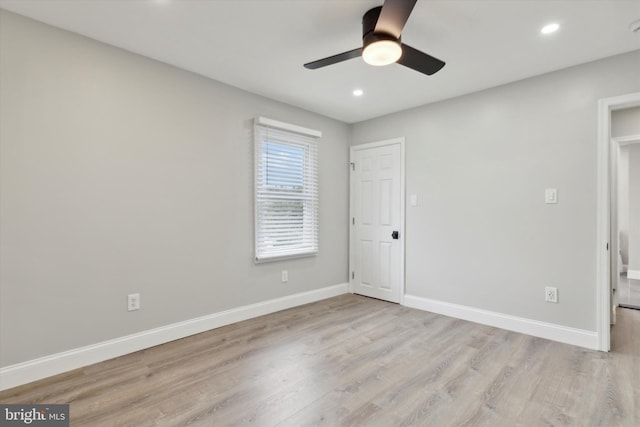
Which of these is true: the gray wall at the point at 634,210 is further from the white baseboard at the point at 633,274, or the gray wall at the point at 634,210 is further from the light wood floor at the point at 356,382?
the light wood floor at the point at 356,382

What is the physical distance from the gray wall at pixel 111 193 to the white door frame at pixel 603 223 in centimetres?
321

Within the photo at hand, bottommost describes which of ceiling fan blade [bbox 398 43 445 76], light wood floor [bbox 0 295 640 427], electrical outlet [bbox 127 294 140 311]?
light wood floor [bbox 0 295 640 427]

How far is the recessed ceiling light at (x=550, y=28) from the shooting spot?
2.23 meters

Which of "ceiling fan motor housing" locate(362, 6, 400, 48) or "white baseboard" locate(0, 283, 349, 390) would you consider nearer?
"ceiling fan motor housing" locate(362, 6, 400, 48)

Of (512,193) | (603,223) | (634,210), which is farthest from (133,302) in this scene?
(634,210)

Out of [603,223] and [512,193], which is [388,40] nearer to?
[512,193]

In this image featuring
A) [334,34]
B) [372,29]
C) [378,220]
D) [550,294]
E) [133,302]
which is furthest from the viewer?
[378,220]

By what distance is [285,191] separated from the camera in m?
3.83

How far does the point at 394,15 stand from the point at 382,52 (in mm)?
244

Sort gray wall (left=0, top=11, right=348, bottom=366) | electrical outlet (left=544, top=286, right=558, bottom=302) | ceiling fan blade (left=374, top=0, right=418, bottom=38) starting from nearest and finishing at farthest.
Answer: ceiling fan blade (left=374, top=0, right=418, bottom=38), gray wall (left=0, top=11, right=348, bottom=366), electrical outlet (left=544, top=286, right=558, bottom=302)

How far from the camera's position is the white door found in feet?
13.6

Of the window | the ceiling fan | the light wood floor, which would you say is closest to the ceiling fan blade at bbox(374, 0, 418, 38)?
the ceiling fan

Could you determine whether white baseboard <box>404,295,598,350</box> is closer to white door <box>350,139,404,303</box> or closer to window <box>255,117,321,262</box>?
white door <box>350,139,404,303</box>

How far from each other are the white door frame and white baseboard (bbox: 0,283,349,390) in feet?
9.86
